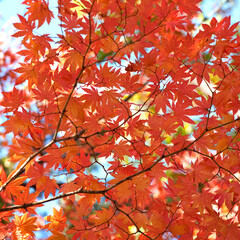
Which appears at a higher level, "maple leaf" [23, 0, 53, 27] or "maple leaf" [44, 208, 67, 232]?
"maple leaf" [23, 0, 53, 27]

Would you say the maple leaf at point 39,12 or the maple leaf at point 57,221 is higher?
the maple leaf at point 39,12

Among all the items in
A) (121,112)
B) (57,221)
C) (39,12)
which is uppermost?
(39,12)

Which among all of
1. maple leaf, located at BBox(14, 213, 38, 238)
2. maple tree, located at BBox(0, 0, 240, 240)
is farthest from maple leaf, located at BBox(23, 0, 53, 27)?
maple leaf, located at BBox(14, 213, 38, 238)

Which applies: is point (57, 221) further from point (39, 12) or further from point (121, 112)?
point (39, 12)

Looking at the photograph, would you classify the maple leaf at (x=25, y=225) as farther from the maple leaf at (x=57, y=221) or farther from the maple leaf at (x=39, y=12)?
the maple leaf at (x=39, y=12)

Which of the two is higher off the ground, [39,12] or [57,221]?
[39,12]

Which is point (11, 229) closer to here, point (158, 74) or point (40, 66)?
point (40, 66)

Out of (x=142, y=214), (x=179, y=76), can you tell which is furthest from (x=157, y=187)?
(x=179, y=76)

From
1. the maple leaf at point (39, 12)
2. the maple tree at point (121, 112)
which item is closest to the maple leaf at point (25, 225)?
the maple tree at point (121, 112)

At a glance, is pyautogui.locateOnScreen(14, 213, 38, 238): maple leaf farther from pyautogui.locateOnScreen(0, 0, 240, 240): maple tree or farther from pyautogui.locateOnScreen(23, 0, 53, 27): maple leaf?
pyautogui.locateOnScreen(23, 0, 53, 27): maple leaf

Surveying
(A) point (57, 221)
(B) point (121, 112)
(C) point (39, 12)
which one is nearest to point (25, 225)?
(A) point (57, 221)

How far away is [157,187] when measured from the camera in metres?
3.67

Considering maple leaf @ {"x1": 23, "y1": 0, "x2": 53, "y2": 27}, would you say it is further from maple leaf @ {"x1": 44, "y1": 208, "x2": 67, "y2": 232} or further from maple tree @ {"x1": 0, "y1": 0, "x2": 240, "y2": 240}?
maple leaf @ {"x1": 44, "y1": 208, "x2": 67, "y2": 232}

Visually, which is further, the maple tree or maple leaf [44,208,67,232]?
maple leaf [44,208,67,232]
